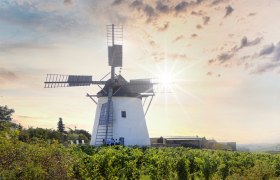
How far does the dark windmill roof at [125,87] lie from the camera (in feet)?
144

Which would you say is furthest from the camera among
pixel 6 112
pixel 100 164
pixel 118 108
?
pixel 6 112

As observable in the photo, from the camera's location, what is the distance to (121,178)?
1681cm

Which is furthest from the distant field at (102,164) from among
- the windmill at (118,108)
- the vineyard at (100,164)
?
the windmill at (118,108)

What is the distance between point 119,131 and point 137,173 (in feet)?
82.3

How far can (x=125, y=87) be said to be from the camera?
44.3 m

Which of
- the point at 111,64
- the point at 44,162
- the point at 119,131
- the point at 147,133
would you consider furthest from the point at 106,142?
the point at 44,162

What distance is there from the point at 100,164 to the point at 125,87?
27.2m

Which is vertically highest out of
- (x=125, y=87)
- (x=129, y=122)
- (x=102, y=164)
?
(x=125, y=87)

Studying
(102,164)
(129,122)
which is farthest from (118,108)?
(102,164)

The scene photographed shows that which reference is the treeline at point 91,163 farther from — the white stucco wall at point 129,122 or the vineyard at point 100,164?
the white stucco wall at point 129,122

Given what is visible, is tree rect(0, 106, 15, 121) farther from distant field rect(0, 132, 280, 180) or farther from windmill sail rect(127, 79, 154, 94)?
distant field rect(0, 132, 280, 180)

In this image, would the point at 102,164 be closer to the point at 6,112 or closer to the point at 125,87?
the point at 125,87

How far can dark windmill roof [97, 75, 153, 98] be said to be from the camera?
144ft

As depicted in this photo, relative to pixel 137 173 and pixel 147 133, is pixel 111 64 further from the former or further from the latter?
pixel 137 173
